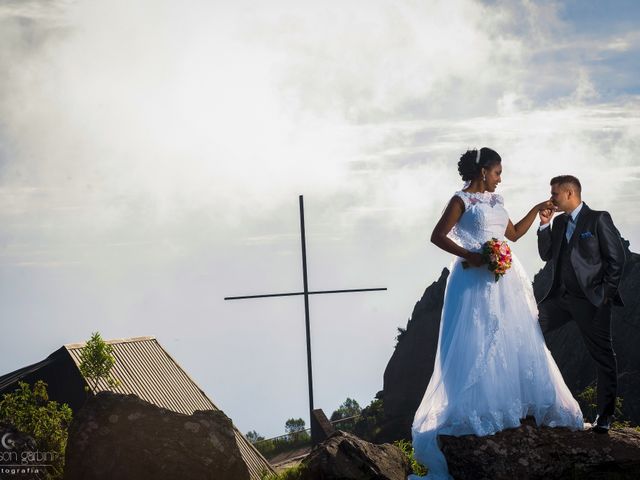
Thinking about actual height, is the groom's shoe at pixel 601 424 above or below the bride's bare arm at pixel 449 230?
below

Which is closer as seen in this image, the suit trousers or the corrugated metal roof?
the suit trousers

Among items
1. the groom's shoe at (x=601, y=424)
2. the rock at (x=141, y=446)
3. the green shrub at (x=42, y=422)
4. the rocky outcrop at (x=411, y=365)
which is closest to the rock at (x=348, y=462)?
the rock at (x=141, y=446)

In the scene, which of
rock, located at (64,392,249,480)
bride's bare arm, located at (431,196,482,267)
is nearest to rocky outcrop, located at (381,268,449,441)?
rock, located at (64,392,249,480)

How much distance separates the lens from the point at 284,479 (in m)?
13.5

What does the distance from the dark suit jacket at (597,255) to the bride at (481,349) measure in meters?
0.95

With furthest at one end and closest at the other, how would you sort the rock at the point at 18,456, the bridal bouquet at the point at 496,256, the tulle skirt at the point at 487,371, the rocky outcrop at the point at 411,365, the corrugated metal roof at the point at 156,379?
the rocky outcrop at the point at 411,365 < the corrugated metal roof at the point at 156,379 < the bridal bouquet at the point at 496,256 < the rock at the point at 18,456 < the tulle skirt at the point at 487,371

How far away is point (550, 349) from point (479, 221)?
28.5 m

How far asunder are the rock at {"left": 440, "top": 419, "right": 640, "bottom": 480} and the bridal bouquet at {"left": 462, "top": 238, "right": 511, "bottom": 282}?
2.24 metres

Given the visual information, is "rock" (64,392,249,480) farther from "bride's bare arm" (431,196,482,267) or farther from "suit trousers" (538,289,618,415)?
"suit trousers" (538,289,618,415)

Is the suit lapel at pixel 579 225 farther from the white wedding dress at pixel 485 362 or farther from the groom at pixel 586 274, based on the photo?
the white wedding dress at pixel 485 362

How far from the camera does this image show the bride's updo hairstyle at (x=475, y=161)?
40.3ft

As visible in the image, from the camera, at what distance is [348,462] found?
1201 cm

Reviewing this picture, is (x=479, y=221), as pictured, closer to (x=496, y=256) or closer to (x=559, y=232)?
(x=496, y=256)

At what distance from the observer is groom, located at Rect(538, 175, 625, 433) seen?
12273 mm
